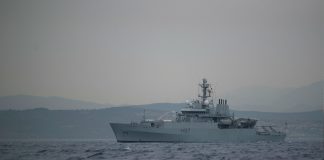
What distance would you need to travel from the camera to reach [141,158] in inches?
2454

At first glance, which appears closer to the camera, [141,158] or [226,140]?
[141,158]

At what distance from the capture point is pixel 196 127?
313ft

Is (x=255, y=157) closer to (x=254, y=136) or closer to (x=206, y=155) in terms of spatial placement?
(x=206, y=155)

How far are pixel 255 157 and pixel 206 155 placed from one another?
549 cm

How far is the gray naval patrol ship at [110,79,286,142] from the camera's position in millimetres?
94062

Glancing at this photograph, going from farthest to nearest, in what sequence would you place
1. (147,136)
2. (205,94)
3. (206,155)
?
(205,94), (147,136), (206,155)

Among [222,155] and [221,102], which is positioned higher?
[221,102]

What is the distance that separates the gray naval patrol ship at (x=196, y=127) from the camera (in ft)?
309

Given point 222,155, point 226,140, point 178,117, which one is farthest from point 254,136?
point 222,155

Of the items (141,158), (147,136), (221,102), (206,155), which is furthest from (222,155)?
(221,102)

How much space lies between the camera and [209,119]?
322 feet

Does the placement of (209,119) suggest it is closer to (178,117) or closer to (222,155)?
(178,117)

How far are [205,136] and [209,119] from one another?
2.99 metres

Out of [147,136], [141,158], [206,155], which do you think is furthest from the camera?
[147,136]
